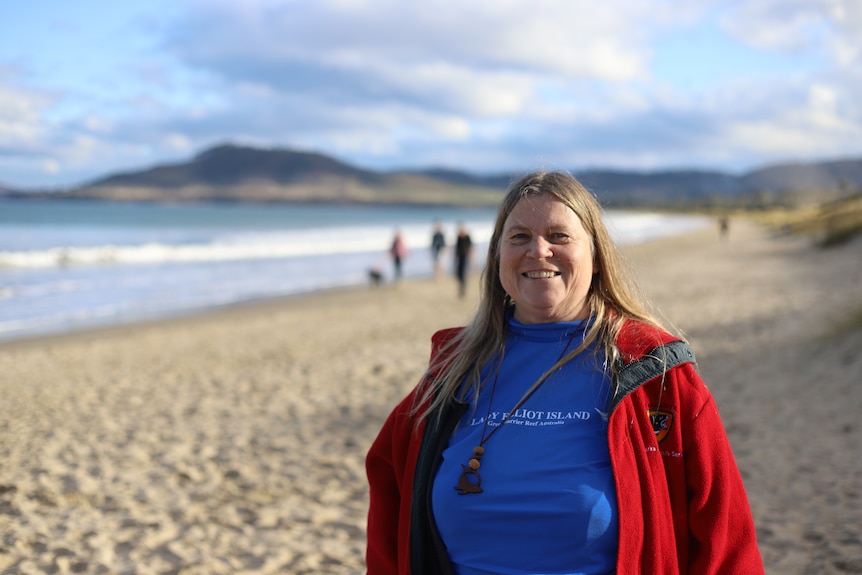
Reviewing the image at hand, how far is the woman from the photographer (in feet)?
6.38

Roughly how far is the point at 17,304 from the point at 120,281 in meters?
4.98

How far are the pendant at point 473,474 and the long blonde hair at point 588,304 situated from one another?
180mm

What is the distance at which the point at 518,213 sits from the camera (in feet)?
7.38

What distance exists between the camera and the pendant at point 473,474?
2059mm

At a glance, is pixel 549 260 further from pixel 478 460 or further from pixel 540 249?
pixel 478 460

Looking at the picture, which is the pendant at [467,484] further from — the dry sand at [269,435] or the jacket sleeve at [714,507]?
the dry sand at [269,435]

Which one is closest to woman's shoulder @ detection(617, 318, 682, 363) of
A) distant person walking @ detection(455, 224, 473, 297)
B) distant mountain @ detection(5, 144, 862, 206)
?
distant person walking @ detection(455, 224, 473, 297)

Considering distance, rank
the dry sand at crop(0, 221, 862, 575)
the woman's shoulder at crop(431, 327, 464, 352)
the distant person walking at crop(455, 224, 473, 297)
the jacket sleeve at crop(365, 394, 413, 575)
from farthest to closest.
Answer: the distant person walking at crop(455, 224, 473, 297) → the dry sand at crop(0, 221, 862, 575) → the woman's shoulder at crop(431, 327, 464, 352) → the jacket sleeve at crop(365, 394, 413, 575)

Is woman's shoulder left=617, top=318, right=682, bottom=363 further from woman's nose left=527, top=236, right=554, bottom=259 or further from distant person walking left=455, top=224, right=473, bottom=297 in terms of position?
distant person walking left=455, top=224, right=473, bottom=297

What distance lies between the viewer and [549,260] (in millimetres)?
2195

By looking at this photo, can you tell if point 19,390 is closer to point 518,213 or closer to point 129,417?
point 129,417

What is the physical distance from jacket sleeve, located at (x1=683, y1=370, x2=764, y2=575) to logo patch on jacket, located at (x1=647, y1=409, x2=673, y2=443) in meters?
0.05

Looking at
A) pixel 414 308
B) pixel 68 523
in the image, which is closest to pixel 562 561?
pixel 68 523

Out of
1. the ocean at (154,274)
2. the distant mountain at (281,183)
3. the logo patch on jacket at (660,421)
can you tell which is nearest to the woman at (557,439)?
the logo patch on jacket at (660,421)
